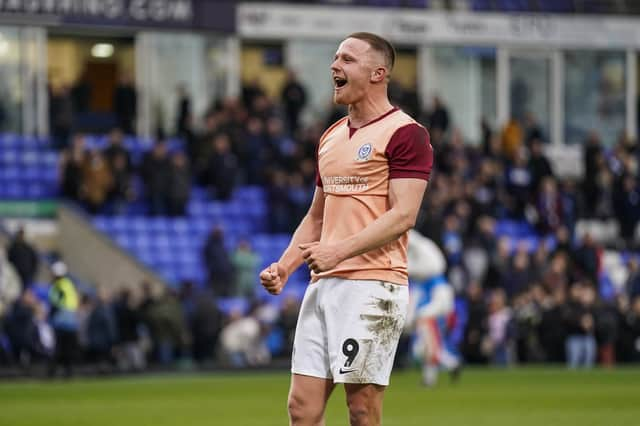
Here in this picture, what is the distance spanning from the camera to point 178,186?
106ft

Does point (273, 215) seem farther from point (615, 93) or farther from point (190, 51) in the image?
point (615, 93)

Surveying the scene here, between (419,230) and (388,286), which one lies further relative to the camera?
(419,230)

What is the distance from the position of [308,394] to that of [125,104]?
28447mm

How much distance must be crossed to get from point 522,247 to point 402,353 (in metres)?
4.65

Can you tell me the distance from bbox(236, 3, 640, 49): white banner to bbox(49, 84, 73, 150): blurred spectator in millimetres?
6345

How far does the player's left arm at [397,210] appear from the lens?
780cm

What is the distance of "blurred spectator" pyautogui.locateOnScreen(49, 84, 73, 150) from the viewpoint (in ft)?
110

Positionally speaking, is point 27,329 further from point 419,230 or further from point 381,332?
point 381,332

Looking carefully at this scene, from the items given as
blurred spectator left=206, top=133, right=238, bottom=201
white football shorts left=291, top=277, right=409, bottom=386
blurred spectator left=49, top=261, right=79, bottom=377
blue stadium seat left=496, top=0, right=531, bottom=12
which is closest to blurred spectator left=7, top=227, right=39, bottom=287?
blurred spectator left=49, top=261, right=79, bottom=377

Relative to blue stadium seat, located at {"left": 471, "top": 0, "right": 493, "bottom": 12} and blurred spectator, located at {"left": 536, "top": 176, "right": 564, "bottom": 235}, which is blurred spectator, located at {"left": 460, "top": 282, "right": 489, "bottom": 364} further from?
blue stadium seat, located at {"left": 471, "top": 0, "right": 493, "bottom": 12}

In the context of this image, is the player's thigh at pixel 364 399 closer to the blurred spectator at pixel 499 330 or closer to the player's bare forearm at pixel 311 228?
the player's bare forearm at pixel 311 228

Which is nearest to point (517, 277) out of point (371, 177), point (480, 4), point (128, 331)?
point (128, 331)

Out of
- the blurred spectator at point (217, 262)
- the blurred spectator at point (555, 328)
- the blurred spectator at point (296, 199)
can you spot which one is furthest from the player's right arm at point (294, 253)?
the blurred spectator at point (296, 199)

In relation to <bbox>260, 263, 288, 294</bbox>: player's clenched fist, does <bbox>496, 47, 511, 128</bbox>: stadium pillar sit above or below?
above
